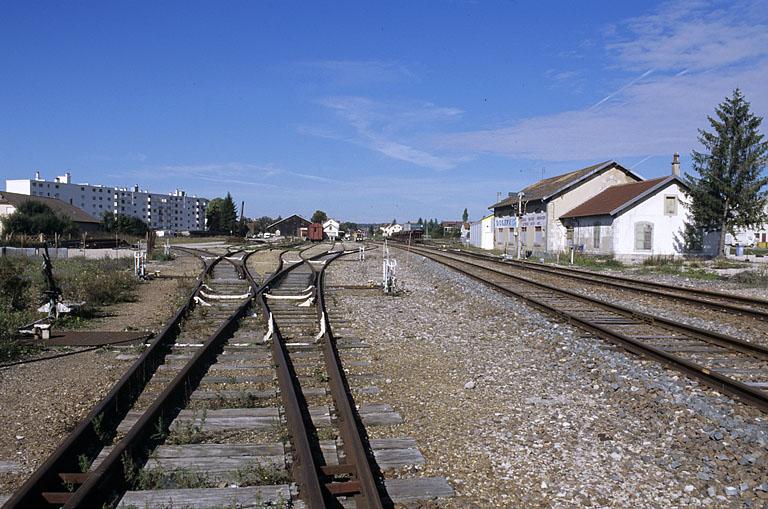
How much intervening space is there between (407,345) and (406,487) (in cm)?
497

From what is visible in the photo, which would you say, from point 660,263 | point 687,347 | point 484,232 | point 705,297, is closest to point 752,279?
point 705,297

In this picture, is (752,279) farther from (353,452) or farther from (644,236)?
(353,452)

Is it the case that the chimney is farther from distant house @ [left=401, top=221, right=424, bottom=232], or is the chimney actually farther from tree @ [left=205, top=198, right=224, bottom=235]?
tree @ [left=205, top=198, right=224, bottom=235]

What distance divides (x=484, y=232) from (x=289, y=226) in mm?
61805

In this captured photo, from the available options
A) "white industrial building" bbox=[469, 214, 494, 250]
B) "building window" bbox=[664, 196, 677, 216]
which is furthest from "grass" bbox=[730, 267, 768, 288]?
"white industrial building" bbox=[469, 214, 494, 250]

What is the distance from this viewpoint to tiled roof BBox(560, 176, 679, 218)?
34188mm

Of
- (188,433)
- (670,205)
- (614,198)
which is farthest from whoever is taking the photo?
(614,198)

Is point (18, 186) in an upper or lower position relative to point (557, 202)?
upper

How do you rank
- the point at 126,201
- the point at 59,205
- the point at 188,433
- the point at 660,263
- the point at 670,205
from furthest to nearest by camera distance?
the point at 126,201
the point at 59,205
the point at 670,205
the point at 660,263
the point at 188,433

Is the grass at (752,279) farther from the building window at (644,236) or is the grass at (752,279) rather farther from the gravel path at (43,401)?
the gravel path at (43,401)

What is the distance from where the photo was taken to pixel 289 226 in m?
113

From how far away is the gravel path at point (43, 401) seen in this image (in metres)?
4.45

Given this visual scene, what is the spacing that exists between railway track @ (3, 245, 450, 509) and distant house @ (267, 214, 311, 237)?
10381 centimetres

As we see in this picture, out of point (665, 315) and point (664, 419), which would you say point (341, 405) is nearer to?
point (664, 419)
